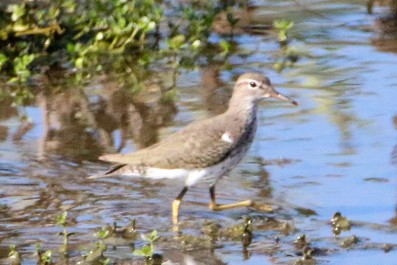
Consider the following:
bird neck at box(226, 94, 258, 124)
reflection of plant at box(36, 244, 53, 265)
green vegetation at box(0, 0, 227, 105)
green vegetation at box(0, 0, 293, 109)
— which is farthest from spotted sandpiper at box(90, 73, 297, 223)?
green vegetation at box(0, 0, 227, 105)

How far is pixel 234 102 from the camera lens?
816 centimetres

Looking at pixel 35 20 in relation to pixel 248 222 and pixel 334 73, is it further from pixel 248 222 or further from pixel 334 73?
pixel 248 222

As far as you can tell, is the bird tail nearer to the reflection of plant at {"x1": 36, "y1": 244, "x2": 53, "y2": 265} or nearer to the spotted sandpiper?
the spotted sandpiper

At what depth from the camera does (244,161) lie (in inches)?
343

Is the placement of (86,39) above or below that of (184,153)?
below

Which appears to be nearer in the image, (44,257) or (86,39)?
(44,257)

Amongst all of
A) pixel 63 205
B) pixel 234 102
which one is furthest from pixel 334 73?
pixel 63 205

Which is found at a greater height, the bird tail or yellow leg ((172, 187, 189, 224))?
the bird tail

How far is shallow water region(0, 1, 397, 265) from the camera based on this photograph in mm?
7133

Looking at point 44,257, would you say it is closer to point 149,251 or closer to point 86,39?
point 149,251

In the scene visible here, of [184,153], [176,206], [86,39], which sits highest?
[184,153]

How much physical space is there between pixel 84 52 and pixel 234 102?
280 centimetres

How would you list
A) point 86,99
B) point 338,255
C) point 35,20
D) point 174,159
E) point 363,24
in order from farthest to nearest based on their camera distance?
point 363,24 < point 35,20 < point 86,99 < point 174,159 < point 338,255

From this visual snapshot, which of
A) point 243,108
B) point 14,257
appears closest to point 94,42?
point 243,108
